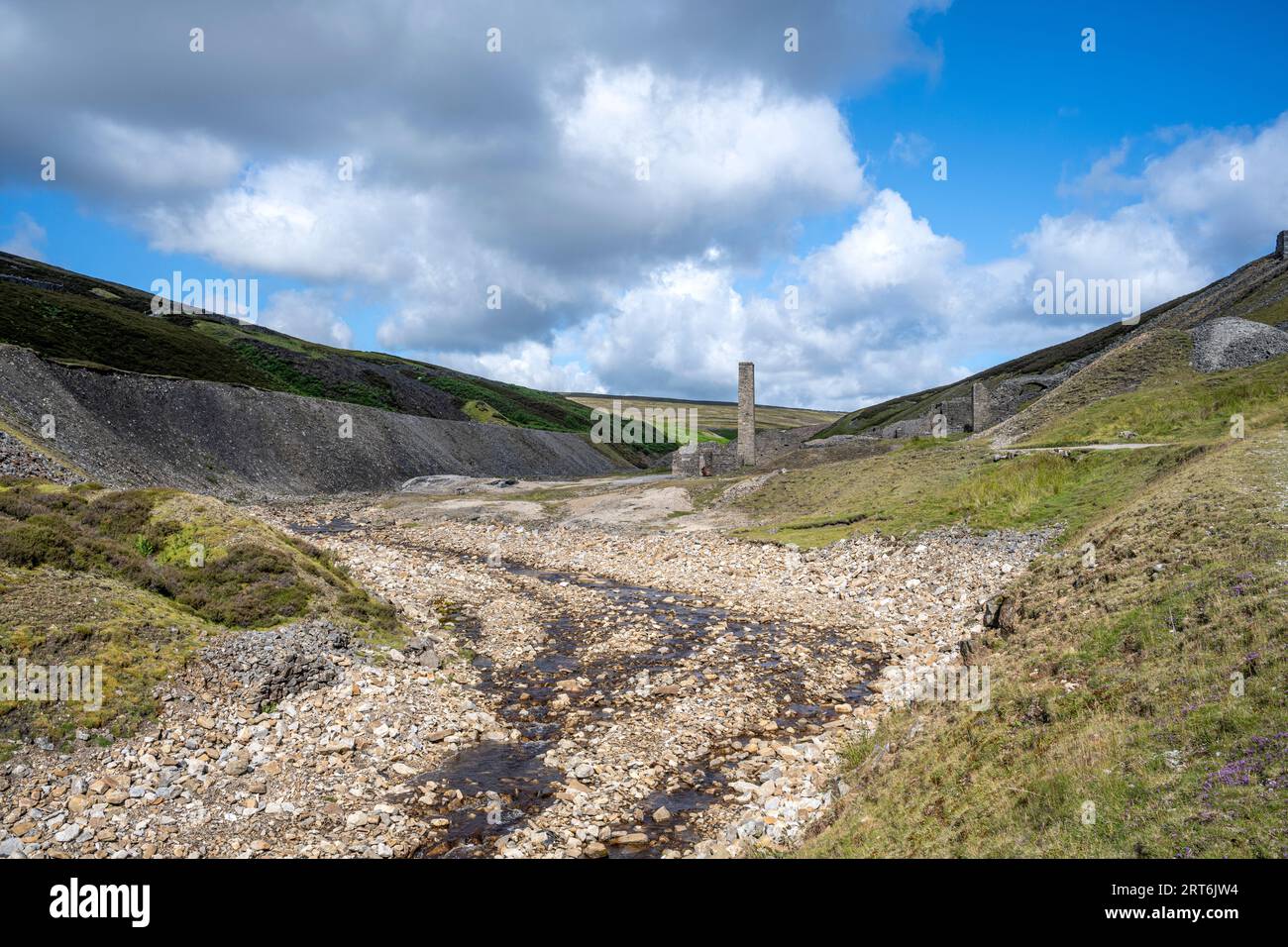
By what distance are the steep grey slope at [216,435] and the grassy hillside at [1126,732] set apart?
54767 millimetres

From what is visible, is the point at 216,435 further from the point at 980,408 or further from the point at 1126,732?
the point at 1126,732

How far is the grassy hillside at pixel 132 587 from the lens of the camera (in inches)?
496

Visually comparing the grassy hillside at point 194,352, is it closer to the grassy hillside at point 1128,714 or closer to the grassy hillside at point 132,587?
the grassy hillside at point 132,587

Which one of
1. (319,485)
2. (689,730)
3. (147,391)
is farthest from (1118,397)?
(147,391)

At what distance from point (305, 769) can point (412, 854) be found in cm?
337

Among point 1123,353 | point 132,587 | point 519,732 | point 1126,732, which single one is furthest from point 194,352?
point 1126,732

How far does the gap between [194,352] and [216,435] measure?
105ft

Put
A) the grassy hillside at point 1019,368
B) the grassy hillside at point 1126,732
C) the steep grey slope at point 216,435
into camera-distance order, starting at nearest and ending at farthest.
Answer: the grassy hillside at point 1126,732 < the steep grey slope at point 216,435 < the grassy hillside at point 1019,368

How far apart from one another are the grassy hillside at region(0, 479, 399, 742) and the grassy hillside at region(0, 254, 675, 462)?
215ft

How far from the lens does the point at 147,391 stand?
68875mm

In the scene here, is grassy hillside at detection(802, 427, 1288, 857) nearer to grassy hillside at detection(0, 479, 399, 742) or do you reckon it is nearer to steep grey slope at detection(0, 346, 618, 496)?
grassy hillside at detection(0, 479, 399, 742)

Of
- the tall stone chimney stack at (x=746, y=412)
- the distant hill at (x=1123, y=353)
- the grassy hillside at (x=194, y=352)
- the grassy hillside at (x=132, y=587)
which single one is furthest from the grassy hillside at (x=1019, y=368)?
the grassy hillside at (x=132, y=587)

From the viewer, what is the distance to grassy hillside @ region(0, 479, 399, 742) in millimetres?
12594
